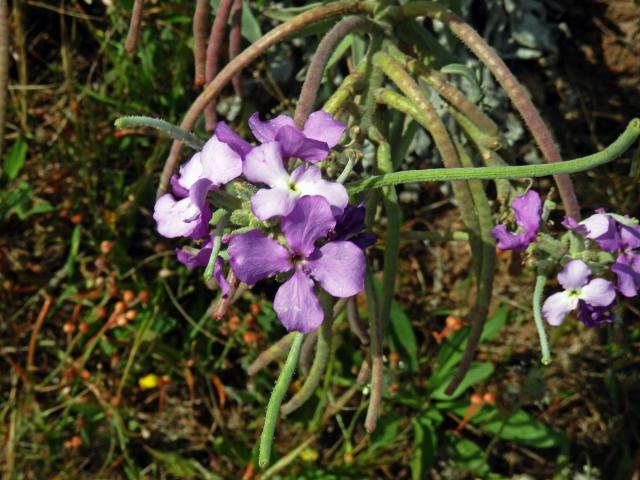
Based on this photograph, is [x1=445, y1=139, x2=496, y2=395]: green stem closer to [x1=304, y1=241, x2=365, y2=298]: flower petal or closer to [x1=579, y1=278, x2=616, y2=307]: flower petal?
[x1=579, y1=278, x2=616, y2=307]: flower petal

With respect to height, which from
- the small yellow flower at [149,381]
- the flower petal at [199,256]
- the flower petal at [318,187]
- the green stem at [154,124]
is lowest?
the small yellow flower at [149,381]

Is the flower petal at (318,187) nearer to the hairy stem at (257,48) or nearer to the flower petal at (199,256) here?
the flower petal at (199,256)

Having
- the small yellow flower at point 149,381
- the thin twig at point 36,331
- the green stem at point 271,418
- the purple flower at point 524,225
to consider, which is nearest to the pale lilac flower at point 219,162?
the green stem at point 271,418

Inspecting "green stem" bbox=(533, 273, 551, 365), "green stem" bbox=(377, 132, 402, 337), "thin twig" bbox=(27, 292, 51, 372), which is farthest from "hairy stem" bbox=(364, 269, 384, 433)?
"thin twig" bbox=(27, 292, 51, 372)

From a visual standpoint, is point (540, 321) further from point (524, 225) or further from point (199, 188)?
point (199, 188)

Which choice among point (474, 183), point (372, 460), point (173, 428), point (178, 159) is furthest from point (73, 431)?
point (474, 183)

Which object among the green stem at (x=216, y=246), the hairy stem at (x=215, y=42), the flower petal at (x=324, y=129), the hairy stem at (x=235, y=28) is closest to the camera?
the green stem at (x=216, y=246)

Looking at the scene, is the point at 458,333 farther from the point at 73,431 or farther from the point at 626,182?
the point at 73,431
